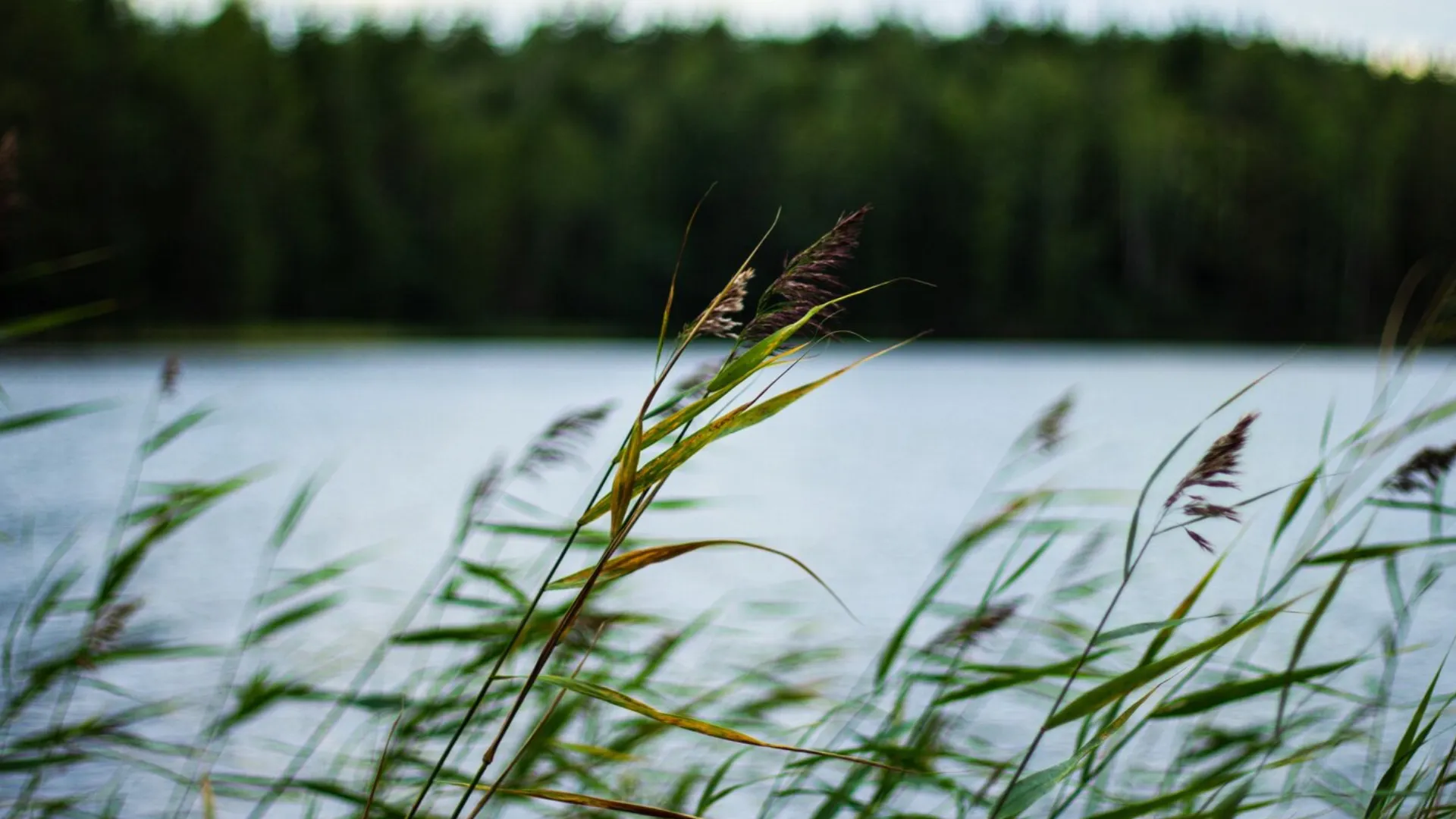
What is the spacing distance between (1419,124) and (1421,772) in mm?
63801

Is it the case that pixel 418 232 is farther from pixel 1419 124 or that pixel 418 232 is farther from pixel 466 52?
pixel 1419 124

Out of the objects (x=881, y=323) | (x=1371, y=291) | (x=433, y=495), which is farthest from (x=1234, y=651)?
(x=1371, y=291)

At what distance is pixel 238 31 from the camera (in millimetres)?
44188

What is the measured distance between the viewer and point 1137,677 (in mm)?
1340

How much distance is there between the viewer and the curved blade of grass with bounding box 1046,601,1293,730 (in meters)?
1.32

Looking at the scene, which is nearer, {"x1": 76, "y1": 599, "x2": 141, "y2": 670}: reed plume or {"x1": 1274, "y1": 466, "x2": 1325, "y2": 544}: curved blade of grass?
{"x1": 1274, "y1": 466, "x2": 1325, "y2": 544}: curved blade of grass

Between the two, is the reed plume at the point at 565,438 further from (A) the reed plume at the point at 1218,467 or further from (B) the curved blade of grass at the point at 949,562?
(A) the reed plume at the point at 1218,467

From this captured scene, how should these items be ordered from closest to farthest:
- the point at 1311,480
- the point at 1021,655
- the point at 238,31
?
the point at 1311,480, the point at 1021,655, the point at 238,31

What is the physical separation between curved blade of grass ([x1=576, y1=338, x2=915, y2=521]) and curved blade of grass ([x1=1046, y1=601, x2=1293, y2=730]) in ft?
1.39

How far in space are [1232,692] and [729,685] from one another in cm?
140

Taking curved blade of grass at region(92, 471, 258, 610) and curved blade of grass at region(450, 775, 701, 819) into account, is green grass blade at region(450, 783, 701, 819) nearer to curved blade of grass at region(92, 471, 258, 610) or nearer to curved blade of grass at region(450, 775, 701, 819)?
curved blade of grass at region(450, 775, 701, 819)

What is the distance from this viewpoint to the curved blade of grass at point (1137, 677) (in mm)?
1316

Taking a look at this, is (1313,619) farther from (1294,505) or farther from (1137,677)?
(1137,677)

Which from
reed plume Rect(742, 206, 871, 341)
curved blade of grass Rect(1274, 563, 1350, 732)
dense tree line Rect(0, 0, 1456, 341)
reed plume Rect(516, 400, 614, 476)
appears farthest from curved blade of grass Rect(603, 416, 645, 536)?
dense tree line Rect(0, 0, 1456, 341)
